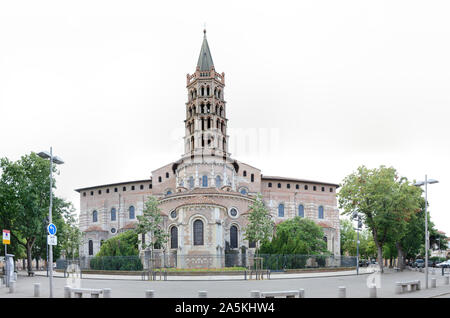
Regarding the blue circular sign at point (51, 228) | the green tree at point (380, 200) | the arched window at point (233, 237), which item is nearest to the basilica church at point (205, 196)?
the arched window at point (233, 237)

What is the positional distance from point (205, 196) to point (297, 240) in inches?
529

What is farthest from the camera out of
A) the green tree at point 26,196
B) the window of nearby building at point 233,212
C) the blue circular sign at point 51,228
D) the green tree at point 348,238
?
the green tree at point 348,238

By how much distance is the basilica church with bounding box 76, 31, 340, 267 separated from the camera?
4944 centimetres

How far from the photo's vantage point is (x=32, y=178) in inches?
1793

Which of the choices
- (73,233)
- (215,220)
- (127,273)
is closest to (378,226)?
(215,220)

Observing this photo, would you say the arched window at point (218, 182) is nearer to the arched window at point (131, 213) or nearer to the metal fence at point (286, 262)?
the metal fence at point (286, 262)

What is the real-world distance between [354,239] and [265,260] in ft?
166

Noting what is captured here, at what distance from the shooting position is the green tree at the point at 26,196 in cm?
4384

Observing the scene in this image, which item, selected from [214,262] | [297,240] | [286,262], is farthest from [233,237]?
[286,262]

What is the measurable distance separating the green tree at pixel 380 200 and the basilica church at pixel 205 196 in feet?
46.3

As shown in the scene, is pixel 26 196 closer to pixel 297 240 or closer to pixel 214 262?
pixel 214 262

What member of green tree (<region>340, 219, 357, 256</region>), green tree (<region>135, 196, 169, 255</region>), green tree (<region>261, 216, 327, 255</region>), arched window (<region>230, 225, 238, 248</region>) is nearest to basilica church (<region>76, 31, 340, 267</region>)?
arched window (<region>230, 225, 238, 248</region>)
